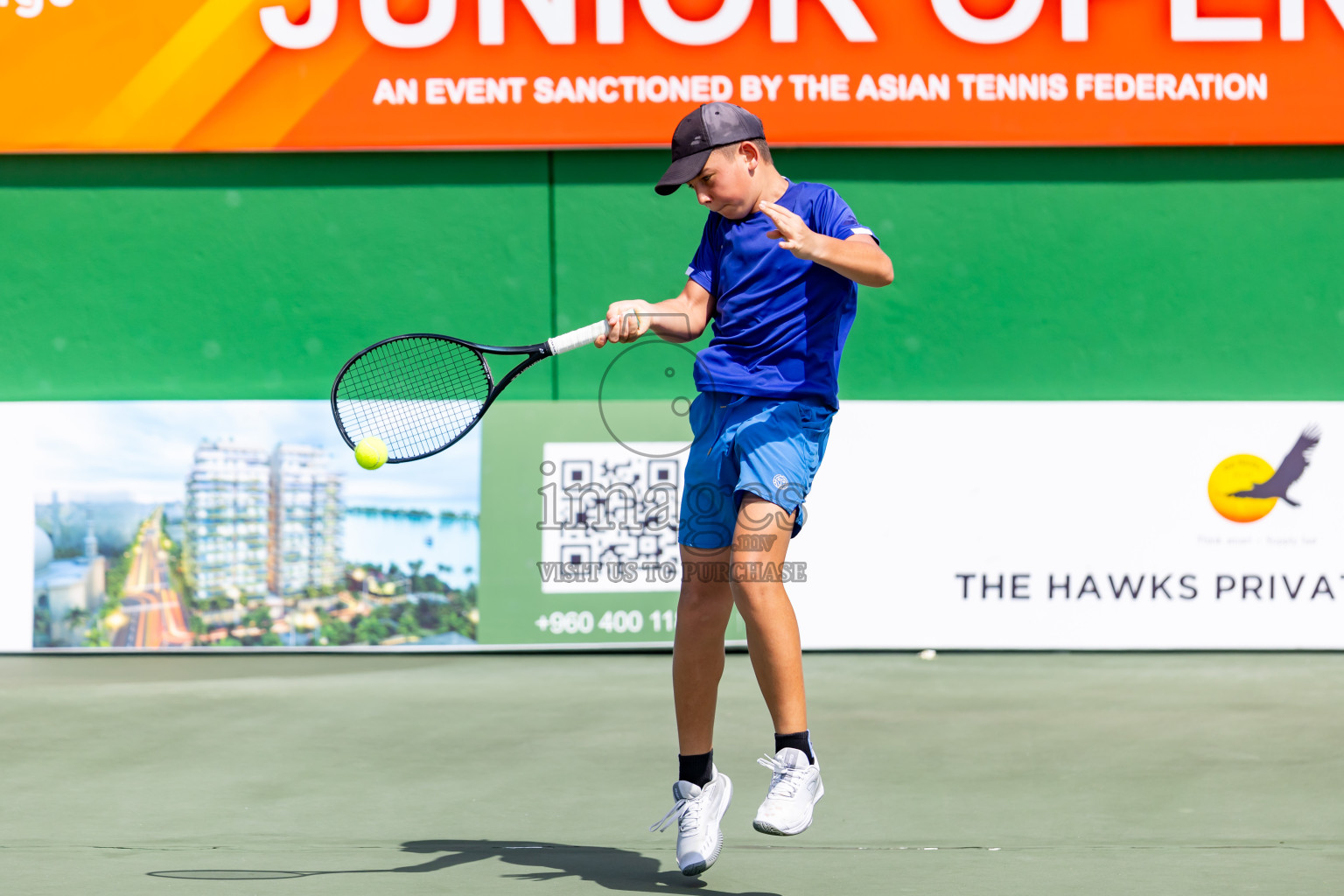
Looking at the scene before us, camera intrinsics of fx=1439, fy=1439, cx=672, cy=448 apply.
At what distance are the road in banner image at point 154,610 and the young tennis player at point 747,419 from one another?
3.84 m

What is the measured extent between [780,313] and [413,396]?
6.96 ft

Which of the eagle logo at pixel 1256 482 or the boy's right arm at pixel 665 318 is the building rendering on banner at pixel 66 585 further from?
the eagle logo at pixel 1256 482

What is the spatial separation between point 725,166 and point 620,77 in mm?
3471

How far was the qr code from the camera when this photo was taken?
251 inches

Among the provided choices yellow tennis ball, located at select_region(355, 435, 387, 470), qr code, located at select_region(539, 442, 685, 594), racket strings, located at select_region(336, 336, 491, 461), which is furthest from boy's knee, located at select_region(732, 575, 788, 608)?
qr code, located at select_region(539, 442, 685, 594)

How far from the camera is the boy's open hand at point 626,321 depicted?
3.23 m

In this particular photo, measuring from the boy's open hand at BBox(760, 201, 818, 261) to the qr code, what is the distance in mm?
3408

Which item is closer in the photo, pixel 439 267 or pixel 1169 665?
pixel 1169 665

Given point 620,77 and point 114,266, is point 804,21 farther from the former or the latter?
point 114,266

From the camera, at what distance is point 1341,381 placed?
21.9 feet

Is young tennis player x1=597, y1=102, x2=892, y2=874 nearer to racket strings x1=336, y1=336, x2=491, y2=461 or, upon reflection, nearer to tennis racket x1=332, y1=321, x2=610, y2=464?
tennis racket x1=332, y1=321, x2=610, y2=464

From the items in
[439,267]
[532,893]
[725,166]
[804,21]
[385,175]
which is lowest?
[532,893]

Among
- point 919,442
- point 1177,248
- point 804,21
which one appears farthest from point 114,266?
point 1177,248

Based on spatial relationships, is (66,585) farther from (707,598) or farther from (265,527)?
(707,598)
